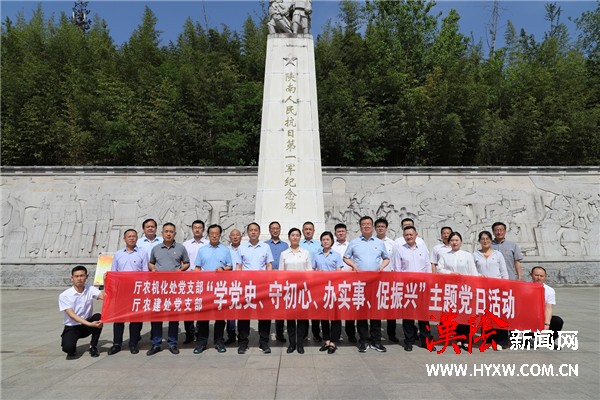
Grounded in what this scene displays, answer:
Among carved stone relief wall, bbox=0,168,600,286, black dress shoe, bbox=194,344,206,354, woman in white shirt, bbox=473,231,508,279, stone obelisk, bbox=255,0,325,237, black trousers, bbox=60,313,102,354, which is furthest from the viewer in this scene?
carved stone relief wall, bbox=0,168,600,286

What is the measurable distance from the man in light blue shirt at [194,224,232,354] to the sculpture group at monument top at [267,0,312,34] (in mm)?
4702

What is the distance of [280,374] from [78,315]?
2199 mm

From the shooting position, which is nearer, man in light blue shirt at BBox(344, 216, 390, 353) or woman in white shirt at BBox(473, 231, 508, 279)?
man in light blue shirt at BBox(344, 216, 390, 353)

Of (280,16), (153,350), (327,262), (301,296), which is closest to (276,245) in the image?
(327,262)

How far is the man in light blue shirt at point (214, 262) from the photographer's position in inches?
172

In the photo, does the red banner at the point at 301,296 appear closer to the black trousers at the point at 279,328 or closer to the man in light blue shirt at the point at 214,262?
the man in light blue shirt at the point at 214,262

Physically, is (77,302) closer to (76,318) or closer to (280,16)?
(76,318)

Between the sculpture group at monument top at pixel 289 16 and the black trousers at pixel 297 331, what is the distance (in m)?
5.48

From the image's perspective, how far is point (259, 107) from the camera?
15570 millimetres

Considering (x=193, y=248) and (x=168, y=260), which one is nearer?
(x=168, y=260)

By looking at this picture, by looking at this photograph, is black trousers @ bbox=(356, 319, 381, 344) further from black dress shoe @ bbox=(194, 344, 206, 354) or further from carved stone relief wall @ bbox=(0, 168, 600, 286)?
carved stone relief wall @ bbox=(0, 168, 600, 286)

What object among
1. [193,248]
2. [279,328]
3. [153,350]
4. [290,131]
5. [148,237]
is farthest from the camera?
[290,131]

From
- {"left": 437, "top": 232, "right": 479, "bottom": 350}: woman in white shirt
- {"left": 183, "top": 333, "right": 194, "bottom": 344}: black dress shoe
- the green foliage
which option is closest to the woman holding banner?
{"left": 437, "top": 232, "right": 479, "bottom": 350}: woman in white shirt

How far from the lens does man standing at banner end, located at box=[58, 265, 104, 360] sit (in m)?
4.07
